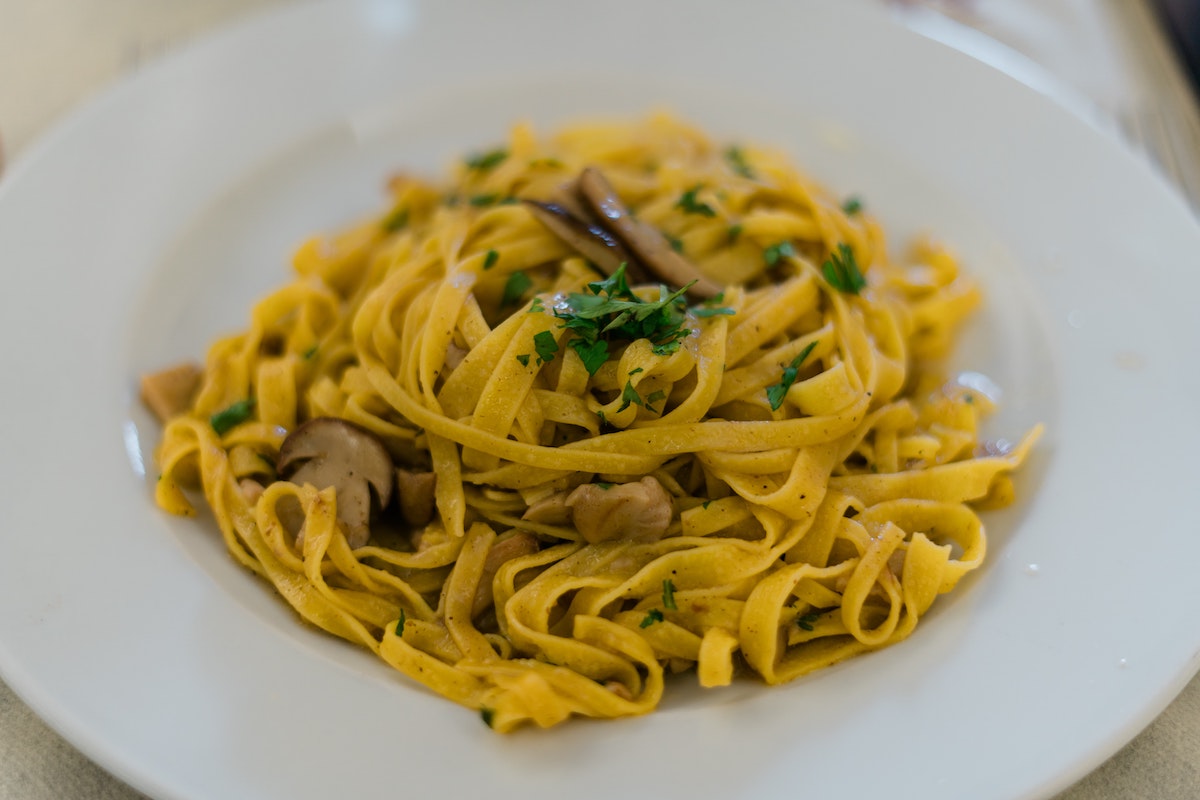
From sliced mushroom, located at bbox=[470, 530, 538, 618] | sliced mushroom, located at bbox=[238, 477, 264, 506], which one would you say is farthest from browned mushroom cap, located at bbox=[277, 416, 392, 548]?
sliced mushroom, located at bbox=[470, 530, 538, 618]


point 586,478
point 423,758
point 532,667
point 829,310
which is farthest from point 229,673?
point 829,310

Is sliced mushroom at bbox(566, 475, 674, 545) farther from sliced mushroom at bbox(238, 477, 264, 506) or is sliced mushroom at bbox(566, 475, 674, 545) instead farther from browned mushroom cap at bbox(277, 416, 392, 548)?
sliced mushroom at bbox(238, 477, 264, 506)

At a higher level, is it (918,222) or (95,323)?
(95,323)

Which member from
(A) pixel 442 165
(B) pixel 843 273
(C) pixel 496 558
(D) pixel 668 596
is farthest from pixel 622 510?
(A) pixel 442 165

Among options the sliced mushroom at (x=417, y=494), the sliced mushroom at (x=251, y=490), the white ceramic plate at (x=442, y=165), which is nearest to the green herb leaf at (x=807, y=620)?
the white ceramic plate at (x=442, y=165)

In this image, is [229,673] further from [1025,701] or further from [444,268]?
[1025,701]

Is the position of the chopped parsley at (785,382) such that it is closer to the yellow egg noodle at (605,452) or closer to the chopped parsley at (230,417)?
the yellow egg noodle at (605,452)

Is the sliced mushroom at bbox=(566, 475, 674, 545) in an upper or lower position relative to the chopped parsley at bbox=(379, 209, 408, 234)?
lower

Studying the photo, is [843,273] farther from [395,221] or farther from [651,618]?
[395,221]
